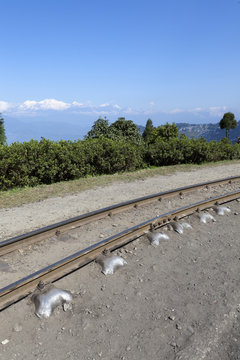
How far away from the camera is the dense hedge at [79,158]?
9.70 m

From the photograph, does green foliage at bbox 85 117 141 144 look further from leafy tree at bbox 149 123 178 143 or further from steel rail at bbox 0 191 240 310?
steel rail at bbox 0 191 240 310

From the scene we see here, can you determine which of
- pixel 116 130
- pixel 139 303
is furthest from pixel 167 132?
pixel 139 303

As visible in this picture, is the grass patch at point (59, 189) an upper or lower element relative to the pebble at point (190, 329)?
lower

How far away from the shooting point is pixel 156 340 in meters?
3.07

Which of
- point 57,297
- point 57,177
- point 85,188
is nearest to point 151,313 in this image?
point 57,297

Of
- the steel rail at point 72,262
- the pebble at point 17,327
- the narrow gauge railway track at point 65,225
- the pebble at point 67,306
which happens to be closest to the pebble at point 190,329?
the pebble at point 67,306

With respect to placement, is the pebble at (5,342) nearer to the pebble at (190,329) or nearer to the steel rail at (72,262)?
the steel rail at (72,262)

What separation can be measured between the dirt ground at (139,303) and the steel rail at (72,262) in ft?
0.38

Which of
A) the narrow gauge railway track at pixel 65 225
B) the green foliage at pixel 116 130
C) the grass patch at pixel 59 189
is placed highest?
the narrow gauge railway track at pixel 65 225

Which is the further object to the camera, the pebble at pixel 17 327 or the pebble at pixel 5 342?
the pebble at pixel 17 327

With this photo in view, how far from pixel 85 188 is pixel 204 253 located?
5.38m

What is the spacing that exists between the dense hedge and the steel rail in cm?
563

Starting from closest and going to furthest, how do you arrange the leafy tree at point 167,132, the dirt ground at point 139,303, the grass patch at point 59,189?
the dirt ground at point 139,303 < the grass patch at point 59,189 < the leafy tree at point 167,132

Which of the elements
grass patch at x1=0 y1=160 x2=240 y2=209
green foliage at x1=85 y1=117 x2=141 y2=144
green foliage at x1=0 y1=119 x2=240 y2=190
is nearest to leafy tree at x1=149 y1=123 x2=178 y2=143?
green foliage at x1=85 y1=117 x2=141 y2=144
